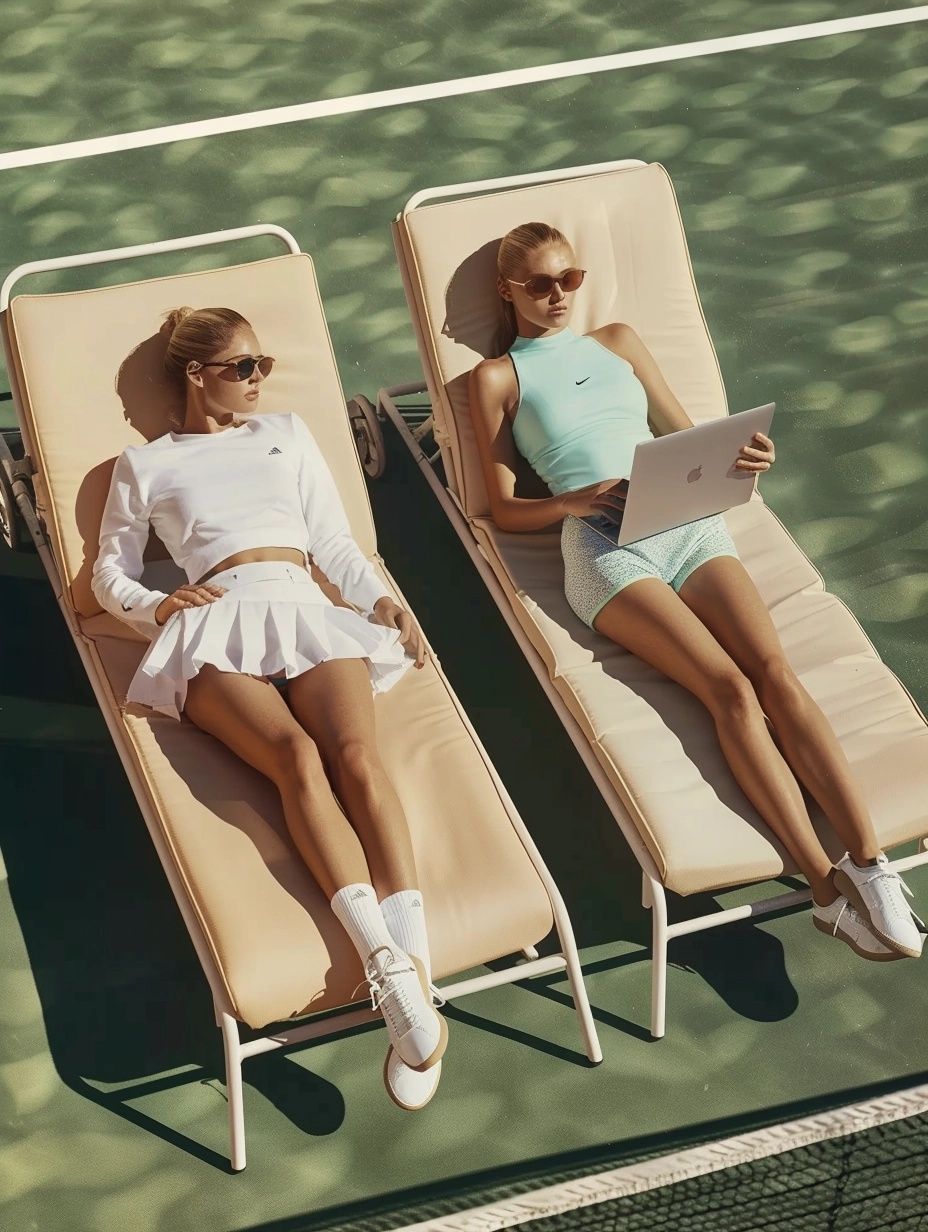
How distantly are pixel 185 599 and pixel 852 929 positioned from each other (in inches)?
73.9

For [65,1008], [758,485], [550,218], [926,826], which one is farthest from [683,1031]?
[550,218]

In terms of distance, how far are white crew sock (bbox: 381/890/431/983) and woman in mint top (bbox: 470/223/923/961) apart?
941mm

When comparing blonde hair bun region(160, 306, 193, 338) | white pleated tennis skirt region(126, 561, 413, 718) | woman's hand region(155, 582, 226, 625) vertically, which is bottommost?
white pleated tennis skirt region(126, 561, 413, 718)

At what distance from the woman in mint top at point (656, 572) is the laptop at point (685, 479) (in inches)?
1.8

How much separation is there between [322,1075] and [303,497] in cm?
158

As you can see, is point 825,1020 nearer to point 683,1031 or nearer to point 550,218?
point 683,1031

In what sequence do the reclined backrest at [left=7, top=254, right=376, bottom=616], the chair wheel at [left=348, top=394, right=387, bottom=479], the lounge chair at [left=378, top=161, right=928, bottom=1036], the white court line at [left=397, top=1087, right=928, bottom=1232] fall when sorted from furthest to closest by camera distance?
1. the chair wheel at [left=348, top=394, right=387, bottom=479]
2. the reclined backrest at [left=7, top=254, right=376, bottom=616]
3. the lounge chair at [left=378, top=161, right=928, bottom=1036]
4. the white court line at [left=397, top=1087, right=928, bottom=1232]

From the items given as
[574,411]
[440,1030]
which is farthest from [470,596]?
[440,1030]

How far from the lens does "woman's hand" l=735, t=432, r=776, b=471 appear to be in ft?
13.8

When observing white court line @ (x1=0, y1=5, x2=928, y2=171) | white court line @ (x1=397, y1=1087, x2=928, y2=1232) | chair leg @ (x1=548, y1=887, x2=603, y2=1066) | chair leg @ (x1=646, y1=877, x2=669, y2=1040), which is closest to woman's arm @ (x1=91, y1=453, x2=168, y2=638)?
chair leg @ (x1=548, y1=887, x2=603, y2=1066)

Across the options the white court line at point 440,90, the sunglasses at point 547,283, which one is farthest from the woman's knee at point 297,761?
the white court line at point 440,90

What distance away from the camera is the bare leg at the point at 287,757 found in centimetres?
355

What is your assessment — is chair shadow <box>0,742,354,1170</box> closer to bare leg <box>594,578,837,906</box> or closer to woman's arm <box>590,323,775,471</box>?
bare leg <box>594,578,837,906</box>

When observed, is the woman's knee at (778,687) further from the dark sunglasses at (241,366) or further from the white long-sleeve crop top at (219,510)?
the dark sunglasses at (241,366)
